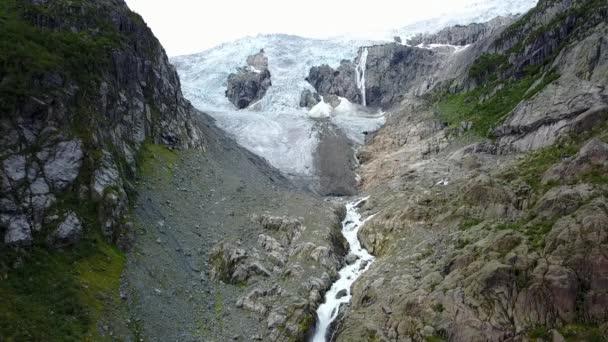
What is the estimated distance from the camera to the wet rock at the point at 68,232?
26.5 m

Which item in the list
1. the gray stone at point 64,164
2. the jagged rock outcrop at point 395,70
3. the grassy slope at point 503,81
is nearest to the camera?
the gray stone at point 64,164

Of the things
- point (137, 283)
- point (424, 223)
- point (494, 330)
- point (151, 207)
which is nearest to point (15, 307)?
point (137, 283)

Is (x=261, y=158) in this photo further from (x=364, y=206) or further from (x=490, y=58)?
(x=490, y=58)

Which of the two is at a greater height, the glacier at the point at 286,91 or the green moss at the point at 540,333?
the glacier at the point at 286,91

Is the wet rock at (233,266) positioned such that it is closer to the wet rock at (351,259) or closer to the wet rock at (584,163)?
the wet rock at (351,259)

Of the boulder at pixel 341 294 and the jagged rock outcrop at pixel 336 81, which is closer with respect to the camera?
the boulder at pixel 341 294

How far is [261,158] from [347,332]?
40.5m

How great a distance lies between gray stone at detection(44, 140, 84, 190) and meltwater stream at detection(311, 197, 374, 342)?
18.2 m

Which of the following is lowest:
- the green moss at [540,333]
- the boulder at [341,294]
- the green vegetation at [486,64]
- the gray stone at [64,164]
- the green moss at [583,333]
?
the boulder at [341,294]

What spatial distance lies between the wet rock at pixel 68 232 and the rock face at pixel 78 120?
59 mm

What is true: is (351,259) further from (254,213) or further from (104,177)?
(104,177)

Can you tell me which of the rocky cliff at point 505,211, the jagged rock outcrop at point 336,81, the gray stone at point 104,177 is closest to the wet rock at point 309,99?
the jagged rock outcrop at point 336,81

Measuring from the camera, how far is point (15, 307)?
21.4 metres

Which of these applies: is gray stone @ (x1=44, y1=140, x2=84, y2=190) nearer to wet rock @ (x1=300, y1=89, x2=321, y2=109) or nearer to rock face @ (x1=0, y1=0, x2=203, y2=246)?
rock face @ (x1=0, y1=0, x2=203, y2=246)
